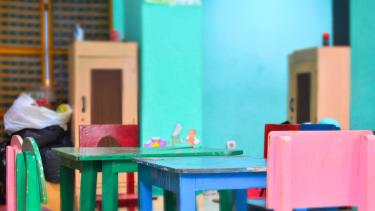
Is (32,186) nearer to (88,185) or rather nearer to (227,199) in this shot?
(88,185)

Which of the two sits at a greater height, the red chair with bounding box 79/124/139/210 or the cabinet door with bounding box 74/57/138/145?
the cabinet door with bounding box 74/57/138/145

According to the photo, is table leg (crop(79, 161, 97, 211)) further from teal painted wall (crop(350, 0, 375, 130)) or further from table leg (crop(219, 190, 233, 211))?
teal painted wall (crop(350, 0, 375, 130))

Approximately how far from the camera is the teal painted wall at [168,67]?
7422 mm

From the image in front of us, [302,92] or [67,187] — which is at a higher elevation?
[302,92]

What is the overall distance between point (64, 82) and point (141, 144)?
1.27 metres

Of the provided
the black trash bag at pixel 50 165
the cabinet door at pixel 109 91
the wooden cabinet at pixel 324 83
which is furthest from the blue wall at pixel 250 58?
the black trash bag at pixel 50 165

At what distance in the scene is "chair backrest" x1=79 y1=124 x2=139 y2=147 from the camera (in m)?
5.04

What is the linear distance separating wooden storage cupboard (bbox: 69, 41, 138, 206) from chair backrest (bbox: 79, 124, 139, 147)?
2.23 meters

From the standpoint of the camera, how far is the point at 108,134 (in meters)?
5.07

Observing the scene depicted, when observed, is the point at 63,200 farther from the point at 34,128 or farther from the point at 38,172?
the point at 34,128

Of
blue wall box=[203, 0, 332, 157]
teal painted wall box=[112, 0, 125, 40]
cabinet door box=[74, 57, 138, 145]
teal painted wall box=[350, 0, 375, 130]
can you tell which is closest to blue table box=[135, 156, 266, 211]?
teal painted wall box=[350, 0, 375, 130]

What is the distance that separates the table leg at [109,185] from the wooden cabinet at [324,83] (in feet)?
14.2

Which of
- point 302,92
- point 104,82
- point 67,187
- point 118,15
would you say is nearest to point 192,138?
point 104,82

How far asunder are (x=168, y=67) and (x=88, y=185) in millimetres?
3561
